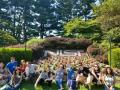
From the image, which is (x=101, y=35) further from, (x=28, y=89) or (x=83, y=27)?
(x=28, y=89)

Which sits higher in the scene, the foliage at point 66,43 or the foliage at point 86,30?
the foliage at point 86,30

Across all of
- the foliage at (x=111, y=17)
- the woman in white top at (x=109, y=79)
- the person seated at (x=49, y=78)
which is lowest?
the person seated at (x=49, y=78)

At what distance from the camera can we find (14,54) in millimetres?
28859

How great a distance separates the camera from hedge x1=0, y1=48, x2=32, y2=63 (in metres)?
28.1

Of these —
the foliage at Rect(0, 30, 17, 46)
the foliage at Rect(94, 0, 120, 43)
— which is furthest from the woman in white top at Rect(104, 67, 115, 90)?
the foliage at Rect(0, 30, 17, 46)

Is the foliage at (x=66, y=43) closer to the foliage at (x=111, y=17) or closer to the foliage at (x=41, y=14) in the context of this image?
the foliage at (x=111, y=17)

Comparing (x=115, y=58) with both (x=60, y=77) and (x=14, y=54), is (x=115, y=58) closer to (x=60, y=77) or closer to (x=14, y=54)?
(x=14, y=54)

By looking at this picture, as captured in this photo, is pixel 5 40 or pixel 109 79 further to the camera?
pixel 5 40

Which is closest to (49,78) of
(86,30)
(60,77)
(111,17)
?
(60,77)

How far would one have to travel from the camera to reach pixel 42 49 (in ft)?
116

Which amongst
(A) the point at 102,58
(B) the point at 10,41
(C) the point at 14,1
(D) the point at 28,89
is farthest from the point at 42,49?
(C) the point at 14,1

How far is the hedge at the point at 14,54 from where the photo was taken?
28145 mm

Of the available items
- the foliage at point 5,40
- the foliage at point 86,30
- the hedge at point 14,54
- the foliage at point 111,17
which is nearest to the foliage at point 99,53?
the foliage at point 111,17

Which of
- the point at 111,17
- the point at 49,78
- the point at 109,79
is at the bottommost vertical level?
the point at 49,78
